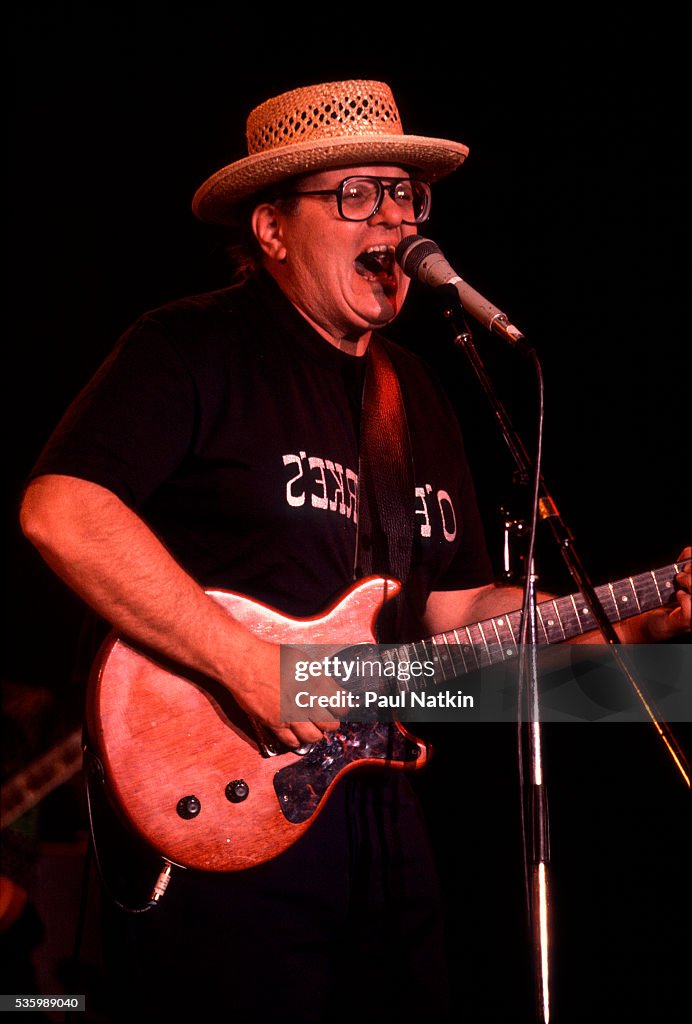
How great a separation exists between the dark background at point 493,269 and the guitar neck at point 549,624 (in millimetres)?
618

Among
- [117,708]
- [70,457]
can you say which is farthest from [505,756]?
[70,457]

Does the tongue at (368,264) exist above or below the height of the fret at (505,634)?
above

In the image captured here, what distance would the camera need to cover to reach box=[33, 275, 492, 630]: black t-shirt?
1.80m

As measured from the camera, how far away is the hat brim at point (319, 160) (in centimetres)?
216

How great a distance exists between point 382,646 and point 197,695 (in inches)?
17.1

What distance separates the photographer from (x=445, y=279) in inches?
71.3

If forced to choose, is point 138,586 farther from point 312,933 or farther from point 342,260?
point 342,260

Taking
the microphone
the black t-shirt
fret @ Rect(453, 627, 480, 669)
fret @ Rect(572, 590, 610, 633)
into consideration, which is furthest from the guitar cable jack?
the microphone

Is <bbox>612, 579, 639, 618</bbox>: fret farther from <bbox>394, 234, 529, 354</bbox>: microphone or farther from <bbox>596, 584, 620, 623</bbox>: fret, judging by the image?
<bbox>394, 234, 529, 354</bbox>: microphone

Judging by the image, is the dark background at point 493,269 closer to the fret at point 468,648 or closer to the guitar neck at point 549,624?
the guitar neck at point 549,624

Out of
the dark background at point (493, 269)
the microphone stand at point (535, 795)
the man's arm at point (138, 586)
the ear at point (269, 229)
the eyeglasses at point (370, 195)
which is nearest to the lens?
the microphone stand at point (535, 795)

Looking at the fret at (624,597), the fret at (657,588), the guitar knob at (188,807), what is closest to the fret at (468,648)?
the fret at (624,597)

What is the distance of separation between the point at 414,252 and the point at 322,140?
441 mm

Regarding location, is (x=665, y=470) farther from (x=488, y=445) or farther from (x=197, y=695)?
(x=197, y=695)
